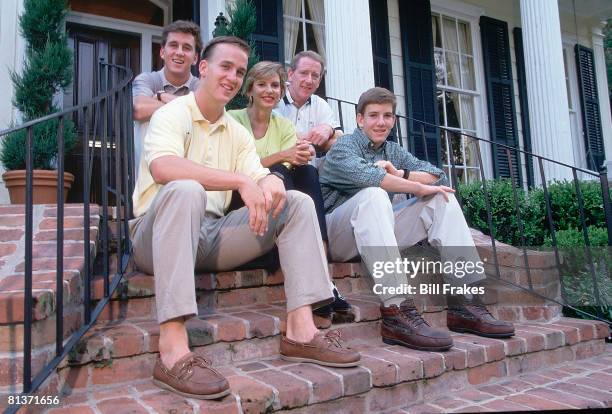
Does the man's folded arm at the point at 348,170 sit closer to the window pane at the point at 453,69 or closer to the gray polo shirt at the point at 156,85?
the gray polo shirt at the point at 156,85

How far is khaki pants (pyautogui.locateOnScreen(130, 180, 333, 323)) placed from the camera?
1.44m

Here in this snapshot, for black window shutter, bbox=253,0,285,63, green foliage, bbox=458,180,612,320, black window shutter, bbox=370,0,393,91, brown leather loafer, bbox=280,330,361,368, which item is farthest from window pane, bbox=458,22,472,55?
brown leather loafer, bbox=280,330,361,368

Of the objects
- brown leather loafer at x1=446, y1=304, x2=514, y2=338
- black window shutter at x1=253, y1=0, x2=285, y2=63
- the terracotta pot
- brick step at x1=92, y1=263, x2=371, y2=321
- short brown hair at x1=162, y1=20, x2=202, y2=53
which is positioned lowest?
brown leather loafer at x1=446, y1=304, x2=514, y2=338

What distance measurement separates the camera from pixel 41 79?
353cm

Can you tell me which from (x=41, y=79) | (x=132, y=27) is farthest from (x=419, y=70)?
(x=41, y=79)

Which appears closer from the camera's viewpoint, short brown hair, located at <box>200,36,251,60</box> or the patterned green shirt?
short brown hair, located at <box>200,36,251,60</box>

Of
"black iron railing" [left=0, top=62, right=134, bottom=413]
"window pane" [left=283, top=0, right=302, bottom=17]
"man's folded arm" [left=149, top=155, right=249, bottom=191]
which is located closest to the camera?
"black iron railing" [left=0, top=62, right=134, bottom=413]

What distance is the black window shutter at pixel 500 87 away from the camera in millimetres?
6660

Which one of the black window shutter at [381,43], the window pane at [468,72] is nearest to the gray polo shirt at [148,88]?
the black window shutter at [381,43]

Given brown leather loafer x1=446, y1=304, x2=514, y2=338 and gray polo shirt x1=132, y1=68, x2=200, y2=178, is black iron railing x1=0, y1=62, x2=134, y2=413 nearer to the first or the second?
gray polo shirt x1=132, y1=68, x2=200, y2=178

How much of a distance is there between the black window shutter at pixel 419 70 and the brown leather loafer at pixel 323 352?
445 centimetres

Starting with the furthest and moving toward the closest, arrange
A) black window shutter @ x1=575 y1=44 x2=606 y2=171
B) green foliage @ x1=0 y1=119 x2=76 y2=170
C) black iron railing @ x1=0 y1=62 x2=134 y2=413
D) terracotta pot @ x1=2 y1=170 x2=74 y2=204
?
black window shutter @ x1=575 y1=44 x2=606 y2=171 → green foliage @ x1=0 y1=119 x2=76 y2=170 → terracotta pot @ x1=2 y1=170 x2=74 y2=204 → black iron railing @ x1=0 y1=62 x2=134 y2=413

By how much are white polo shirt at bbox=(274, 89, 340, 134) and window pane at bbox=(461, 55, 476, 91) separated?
4.52 metres

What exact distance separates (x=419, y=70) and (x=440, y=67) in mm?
752
